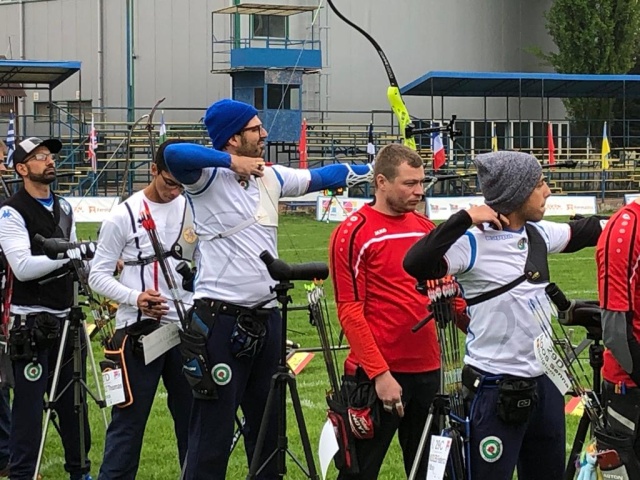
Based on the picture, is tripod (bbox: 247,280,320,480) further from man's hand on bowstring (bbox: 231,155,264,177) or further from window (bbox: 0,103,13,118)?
window (bbox: 0,103,13,118)

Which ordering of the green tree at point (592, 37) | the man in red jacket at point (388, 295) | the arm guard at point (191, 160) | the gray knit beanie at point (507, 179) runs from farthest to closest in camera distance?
the green tree at point (592, 37), the man in red jacket at point (388, 295), the arm guard at point (191, 160), the gray knit beanie at point (507, 179)

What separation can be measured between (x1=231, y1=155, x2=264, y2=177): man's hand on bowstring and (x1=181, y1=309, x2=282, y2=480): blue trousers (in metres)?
0.69

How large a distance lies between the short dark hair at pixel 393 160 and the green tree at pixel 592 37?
1616 inches

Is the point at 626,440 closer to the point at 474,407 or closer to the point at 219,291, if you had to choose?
the point at 474,407

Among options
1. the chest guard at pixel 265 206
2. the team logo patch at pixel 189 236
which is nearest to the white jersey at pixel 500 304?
the chest guard at pixel 265 206

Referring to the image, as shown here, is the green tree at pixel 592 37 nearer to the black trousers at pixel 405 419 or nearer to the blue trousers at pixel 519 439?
the black trousers at pixel 405 419

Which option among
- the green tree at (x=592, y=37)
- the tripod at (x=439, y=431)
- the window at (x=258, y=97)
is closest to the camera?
the tripod at (x=439, y=431)

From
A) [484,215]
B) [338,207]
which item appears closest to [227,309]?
[484,215]

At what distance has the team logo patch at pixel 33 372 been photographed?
21.7 feet

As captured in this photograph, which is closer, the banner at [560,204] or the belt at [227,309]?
the belt at [227,309]

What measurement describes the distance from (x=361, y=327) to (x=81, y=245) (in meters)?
2.00

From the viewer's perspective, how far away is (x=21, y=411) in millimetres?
6617

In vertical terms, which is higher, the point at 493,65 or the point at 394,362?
the point at 493,65

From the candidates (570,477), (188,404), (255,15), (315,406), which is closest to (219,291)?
(188,404)
